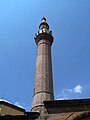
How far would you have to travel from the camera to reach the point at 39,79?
46.9ft

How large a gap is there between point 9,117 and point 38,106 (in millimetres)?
2406

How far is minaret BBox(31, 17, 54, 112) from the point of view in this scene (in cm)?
1326

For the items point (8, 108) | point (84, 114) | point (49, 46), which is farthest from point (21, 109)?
point (49, 46)

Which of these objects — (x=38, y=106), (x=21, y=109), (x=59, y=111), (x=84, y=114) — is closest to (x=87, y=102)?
(x=84, y=114)

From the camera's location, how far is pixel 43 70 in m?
14.8

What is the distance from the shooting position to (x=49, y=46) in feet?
55.6

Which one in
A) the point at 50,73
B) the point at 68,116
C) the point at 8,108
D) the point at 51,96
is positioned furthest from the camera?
the point at 50,73

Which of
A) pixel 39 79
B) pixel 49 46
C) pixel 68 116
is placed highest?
pixel 49 46

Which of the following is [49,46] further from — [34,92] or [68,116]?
[68,116]

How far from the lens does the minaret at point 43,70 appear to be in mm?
13258

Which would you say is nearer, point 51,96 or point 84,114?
point 84,114

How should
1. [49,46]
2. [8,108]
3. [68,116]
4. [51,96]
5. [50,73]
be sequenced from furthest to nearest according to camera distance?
1. [49,46]
2. [50,73]
3. [51,96]
4. [8,108]
5. [68,116]

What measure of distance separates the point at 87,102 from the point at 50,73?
182 inches

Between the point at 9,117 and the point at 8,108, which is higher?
the point at 8,108
